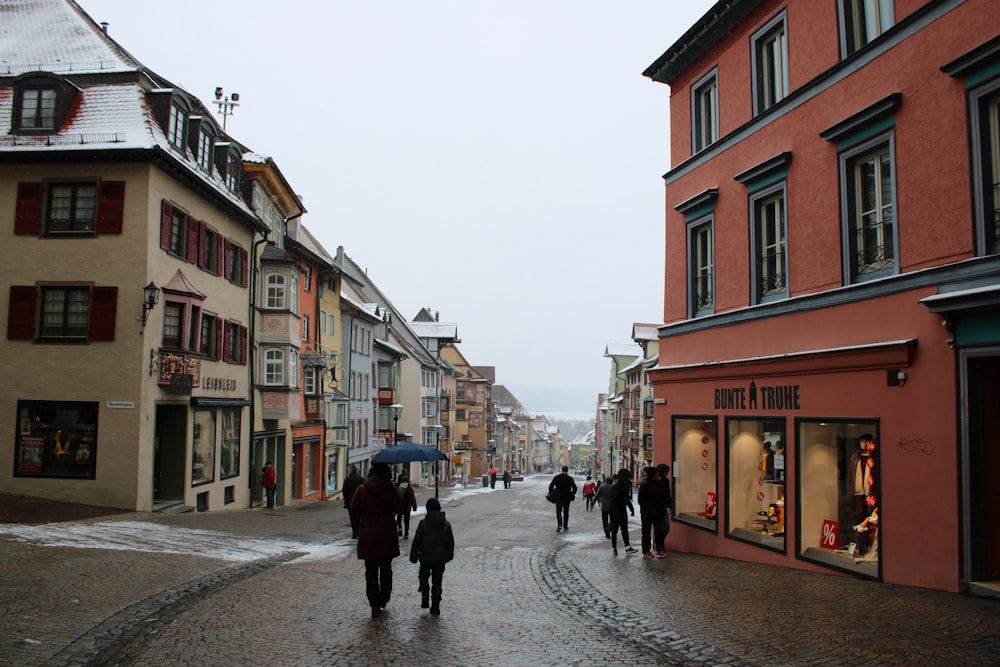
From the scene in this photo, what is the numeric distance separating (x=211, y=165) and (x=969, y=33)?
22485mm

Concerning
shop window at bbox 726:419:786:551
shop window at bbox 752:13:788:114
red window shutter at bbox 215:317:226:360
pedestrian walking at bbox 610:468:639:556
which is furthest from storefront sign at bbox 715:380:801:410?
red window shutter at bbox 215:317:226:360

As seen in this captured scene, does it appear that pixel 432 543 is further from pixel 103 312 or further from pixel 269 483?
pixel 269 483

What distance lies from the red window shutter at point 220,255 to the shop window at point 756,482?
1784 centimetres

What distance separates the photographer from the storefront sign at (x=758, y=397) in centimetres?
1411

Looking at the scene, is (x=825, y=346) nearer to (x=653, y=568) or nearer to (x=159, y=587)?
(x=653, y=568)

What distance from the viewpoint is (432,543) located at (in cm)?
1023

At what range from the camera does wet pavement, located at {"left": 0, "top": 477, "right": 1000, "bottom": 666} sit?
26.8ft

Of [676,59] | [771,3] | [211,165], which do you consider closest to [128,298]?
[211,165]

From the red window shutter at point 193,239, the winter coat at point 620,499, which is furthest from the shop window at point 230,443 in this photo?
the winter coat at point 620,499

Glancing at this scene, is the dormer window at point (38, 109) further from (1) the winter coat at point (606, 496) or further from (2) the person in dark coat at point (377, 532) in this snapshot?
(2) the person in dark coat at point (377, 532)

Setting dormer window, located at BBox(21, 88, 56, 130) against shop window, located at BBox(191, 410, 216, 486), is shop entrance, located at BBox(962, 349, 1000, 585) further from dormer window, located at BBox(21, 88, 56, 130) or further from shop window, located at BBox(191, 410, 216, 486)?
dormer window, located at BBox(21, 88, 56, 130)

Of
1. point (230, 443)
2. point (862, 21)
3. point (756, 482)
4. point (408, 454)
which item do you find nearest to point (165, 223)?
point (230, 443)

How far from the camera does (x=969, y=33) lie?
10.6m

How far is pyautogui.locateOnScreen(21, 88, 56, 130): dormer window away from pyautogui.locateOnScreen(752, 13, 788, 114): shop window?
17.8 meters
